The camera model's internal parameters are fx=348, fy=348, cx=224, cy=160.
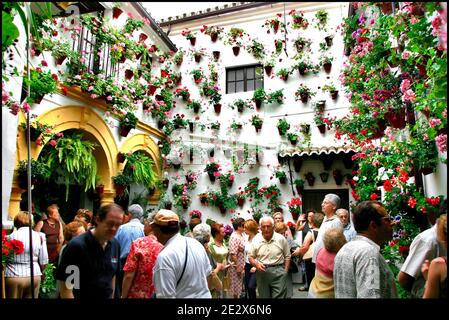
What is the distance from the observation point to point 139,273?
2.91 meters

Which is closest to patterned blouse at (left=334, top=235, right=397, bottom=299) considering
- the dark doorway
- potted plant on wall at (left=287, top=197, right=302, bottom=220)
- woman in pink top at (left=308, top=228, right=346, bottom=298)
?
woman in pink top at (left=308, top=228, right=346, bottom=298)

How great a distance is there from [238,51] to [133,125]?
3.73 meters

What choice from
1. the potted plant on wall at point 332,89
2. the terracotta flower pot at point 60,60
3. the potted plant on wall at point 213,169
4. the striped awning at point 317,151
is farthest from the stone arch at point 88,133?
the potted plant on wall at point 332,89

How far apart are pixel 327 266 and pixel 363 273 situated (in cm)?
71

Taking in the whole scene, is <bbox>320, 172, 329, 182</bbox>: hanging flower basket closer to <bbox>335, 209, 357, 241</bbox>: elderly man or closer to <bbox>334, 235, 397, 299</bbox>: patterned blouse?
<bbox>335, 209, 357, 241</bbox>: elderly man

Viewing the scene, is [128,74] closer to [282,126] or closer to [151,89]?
[151,89]

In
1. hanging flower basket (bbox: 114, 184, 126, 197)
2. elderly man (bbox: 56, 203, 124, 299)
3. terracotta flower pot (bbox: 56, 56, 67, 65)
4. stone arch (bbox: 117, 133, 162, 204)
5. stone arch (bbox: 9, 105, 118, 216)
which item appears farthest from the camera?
stone arch (bbox: 117, 133, 162, 204)

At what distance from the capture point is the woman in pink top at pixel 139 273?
2867 millimetres

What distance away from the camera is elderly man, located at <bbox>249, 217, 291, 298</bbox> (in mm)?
4500

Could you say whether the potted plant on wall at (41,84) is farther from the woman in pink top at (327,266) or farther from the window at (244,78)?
the window at (244,78)

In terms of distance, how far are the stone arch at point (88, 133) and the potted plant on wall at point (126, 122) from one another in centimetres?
32

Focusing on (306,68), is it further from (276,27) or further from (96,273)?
(96,273)

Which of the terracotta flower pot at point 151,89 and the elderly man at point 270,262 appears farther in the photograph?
the terracotta flower pot at point 151,89

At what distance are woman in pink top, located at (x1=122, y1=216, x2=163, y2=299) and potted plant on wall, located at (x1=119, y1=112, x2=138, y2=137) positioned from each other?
200 inches
